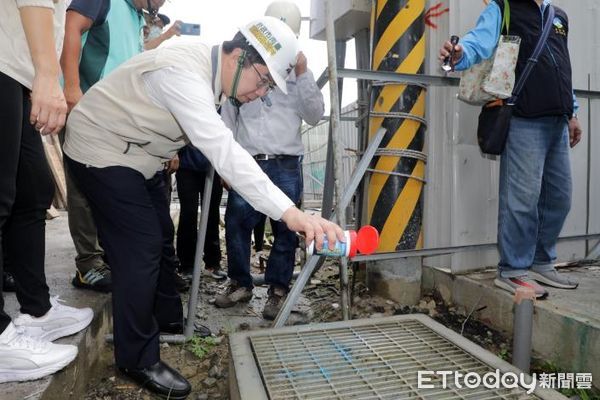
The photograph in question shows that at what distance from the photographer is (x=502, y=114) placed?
2.43m

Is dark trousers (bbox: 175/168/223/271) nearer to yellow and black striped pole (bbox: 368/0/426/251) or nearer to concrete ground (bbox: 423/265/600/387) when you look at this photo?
yellow and black striped pole (bbox: 368/0/426/251)

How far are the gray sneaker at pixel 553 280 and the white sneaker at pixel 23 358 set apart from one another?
2.59m

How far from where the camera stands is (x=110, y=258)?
5.88 ft

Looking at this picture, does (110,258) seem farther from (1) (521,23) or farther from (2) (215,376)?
(1) (521,23)

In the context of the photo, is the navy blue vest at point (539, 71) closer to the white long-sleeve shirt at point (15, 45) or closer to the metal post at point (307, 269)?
the metal post at point (307, 269)

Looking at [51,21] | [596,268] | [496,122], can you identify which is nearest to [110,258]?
[51,21]

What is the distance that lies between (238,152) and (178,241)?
7.42 feet

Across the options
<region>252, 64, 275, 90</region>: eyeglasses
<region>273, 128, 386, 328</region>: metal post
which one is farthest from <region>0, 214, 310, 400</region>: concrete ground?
<region>252, 64, 275, 90</region>: eyeglasses

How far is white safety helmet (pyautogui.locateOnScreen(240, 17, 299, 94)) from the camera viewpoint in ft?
5.39

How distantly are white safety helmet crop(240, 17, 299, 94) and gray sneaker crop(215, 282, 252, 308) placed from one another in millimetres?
1757

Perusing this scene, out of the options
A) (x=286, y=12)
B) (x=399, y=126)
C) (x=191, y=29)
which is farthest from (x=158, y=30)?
(x=399, y=126)

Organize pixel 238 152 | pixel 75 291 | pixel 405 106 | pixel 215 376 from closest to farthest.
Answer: pixel 238 152 → pixel 215 376 → pixel 75 291 → pixel 405 106

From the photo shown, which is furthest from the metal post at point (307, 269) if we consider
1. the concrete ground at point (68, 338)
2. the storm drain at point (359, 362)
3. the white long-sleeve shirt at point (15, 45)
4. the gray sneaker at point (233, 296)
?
the white long-sleeve shirt at point (15, 45)

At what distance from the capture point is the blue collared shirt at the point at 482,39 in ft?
7.73
